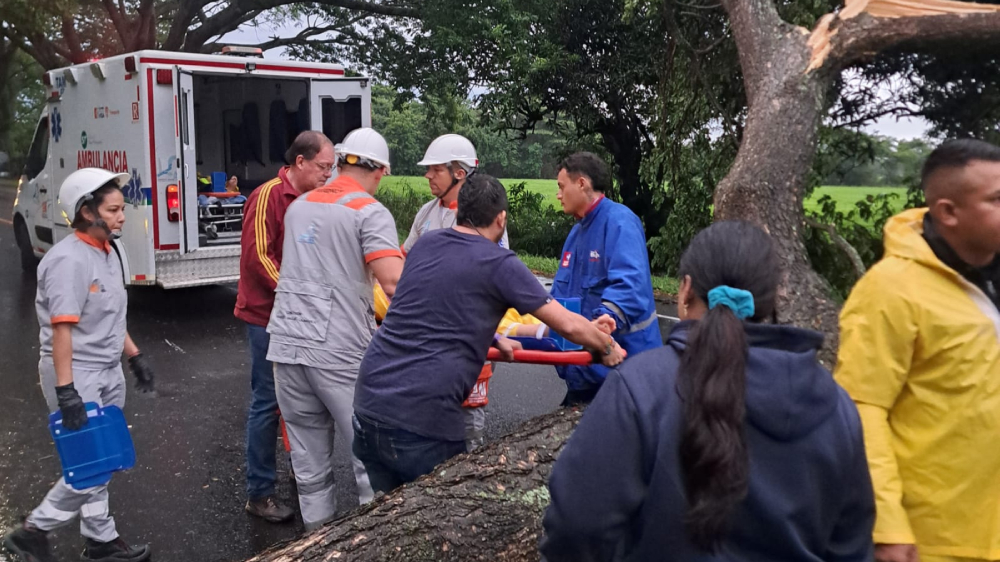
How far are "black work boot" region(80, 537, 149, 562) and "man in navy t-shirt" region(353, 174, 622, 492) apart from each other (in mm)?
1613

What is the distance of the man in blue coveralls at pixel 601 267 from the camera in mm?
3666

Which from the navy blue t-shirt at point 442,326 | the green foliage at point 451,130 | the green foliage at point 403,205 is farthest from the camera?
the green foliage at point 451,130

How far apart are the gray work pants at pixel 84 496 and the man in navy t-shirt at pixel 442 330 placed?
140 cm

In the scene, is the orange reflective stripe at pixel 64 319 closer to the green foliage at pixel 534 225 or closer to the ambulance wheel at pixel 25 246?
the ambulance wheel at pixel 25 246

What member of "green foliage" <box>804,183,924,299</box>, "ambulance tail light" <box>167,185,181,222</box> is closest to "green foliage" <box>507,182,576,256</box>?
"green foliage" <box>804,183,924,299</box>

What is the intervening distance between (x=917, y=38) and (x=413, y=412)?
401 centimetres

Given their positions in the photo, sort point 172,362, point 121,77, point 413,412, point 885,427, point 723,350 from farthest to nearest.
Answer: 1. point 121,77
2. point 172,362
3. point 413,412
4. point 885,427
5. point 723,350

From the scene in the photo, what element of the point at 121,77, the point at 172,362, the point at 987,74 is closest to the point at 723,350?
the point at 172,362

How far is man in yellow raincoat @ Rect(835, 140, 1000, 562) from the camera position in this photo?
1.92 m

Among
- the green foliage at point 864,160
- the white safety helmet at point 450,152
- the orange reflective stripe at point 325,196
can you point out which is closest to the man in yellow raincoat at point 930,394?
the orange reflective stripe at point 325,196

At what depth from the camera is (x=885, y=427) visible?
6.43 ft

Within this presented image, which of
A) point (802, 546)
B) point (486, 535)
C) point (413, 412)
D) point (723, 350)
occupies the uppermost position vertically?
point (723, 350)

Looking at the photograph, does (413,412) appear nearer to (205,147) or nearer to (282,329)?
(282,329)

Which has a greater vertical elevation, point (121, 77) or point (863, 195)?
point (121, 77)
